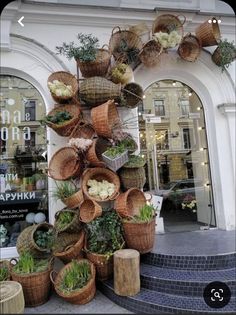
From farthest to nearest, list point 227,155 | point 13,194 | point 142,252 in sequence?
1. point 227,155
2. point 13,194
3. point 142,252

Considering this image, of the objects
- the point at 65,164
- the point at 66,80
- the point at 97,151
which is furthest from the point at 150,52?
the point at 65,164

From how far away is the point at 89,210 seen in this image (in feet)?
12.9

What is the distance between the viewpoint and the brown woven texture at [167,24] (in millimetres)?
4641

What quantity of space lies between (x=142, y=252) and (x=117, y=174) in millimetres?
1148

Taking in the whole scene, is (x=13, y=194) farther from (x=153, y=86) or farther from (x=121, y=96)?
(x=153, y=86)

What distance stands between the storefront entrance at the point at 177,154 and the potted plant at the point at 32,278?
2.36 metres

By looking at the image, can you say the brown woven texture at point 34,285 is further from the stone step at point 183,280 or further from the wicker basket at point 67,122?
the wicker basket at point 67,122

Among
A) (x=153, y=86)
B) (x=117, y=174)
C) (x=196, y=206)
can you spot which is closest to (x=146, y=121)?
(x=153, y=86)

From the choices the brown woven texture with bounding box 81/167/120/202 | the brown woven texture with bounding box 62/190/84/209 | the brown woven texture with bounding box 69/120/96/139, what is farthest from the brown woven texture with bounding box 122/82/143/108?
the brown woven texture with bounding box 62/190/84/209

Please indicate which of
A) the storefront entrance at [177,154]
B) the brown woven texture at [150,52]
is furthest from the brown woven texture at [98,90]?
the storefront entrance at [177,154]

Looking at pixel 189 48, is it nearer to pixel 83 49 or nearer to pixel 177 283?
pixel 83 49

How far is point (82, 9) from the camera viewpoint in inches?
182

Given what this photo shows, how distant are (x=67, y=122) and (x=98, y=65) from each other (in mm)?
1009

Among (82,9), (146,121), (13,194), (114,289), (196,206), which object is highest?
(82,9)
